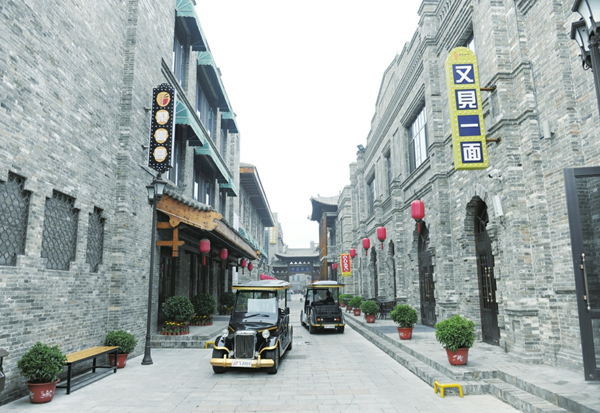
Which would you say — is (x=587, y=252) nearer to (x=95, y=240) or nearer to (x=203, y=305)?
(x=95, y=240)

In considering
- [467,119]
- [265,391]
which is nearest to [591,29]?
[467,119]

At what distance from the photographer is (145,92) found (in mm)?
11734

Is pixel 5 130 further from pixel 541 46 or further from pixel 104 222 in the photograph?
pixel 541 46

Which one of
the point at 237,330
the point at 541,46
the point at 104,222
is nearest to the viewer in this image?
the point at 541,46

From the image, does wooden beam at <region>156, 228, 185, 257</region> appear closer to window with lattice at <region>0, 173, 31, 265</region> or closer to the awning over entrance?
the awning over entrance

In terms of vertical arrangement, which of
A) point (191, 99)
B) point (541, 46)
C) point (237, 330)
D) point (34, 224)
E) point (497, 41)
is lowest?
point (237, 330)

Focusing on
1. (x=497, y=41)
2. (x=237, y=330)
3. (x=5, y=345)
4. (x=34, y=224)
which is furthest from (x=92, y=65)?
(x=497, y=41)

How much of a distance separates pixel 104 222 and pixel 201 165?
991 centimetres

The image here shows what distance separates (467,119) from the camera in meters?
9.67

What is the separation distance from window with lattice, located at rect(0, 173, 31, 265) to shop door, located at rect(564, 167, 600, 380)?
342 inches

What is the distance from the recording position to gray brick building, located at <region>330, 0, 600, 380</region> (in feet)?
24.7

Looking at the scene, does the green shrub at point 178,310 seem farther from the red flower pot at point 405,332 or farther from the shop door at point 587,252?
the shop door at point 587,252

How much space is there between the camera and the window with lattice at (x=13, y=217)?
6.57 metres

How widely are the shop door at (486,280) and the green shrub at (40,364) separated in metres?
9.46
